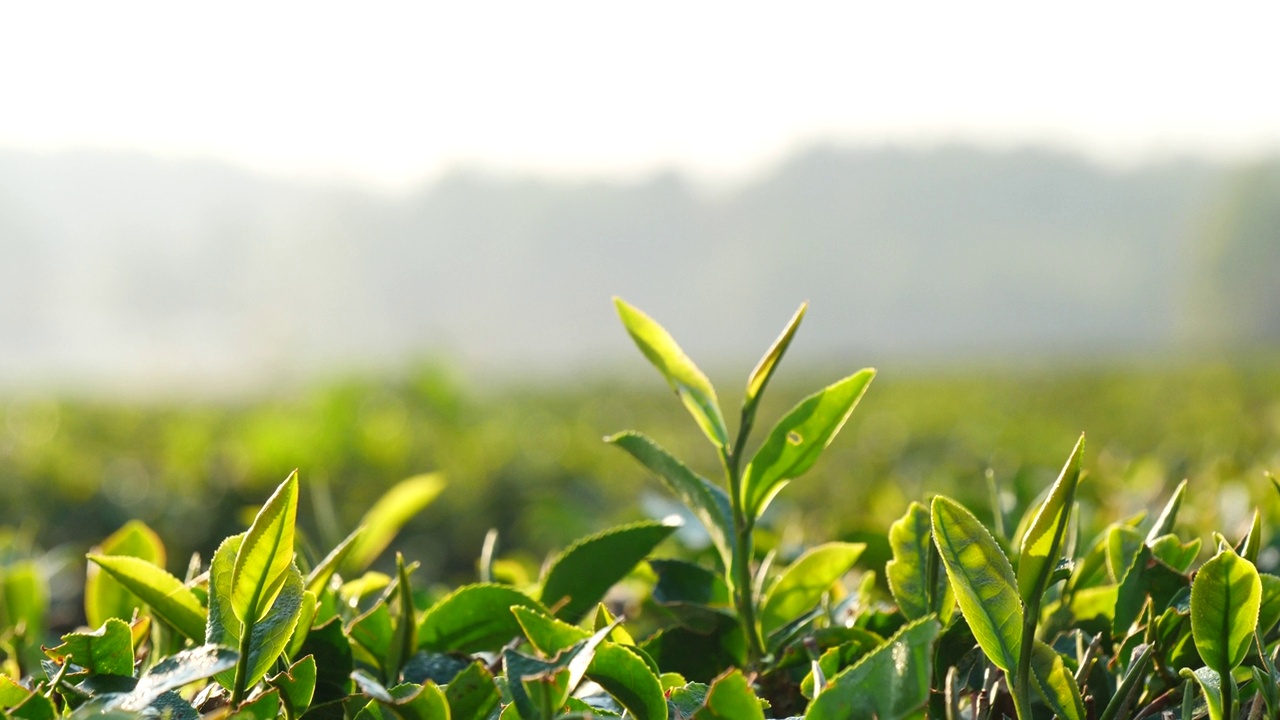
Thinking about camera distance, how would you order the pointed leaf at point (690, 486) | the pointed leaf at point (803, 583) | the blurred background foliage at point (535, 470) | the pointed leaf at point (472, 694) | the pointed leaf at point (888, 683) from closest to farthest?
the pointed leaf at point (888, 683)
the pointed leaf at point (472, 694)
the pointed leaf at point (690, 486)
the pointed leaf at point (803, 583)
the blurred background foliage at point (535, 470)

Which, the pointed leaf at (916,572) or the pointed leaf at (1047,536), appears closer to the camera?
the pointed leaf at (1047,536)

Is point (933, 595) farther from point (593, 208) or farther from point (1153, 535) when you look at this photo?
point (593, 208)

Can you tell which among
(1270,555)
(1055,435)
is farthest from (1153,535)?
(1055,435)

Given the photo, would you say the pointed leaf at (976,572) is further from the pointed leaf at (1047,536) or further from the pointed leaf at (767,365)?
the pointed leaf at (767,365)

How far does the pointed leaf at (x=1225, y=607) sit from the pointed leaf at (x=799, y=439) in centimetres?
24

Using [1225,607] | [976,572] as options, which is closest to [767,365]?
[976,572]

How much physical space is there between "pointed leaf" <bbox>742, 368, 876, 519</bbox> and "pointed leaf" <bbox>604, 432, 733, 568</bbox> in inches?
1.1

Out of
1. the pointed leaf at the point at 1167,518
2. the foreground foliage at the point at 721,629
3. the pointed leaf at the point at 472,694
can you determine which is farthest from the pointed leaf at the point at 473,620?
the pointed leaf at the point at 1167,518

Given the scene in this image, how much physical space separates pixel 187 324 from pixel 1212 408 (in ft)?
255

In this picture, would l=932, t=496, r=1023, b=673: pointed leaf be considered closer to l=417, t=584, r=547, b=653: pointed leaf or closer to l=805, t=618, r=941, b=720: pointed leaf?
l=805, t=618, r=941, b=720: pointed leaf

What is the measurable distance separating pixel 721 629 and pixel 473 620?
0.19 m

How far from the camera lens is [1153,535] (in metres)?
0.80

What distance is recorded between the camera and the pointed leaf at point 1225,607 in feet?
1.98

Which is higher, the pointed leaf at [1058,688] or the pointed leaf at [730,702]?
the pointed leaf at [730,702]
